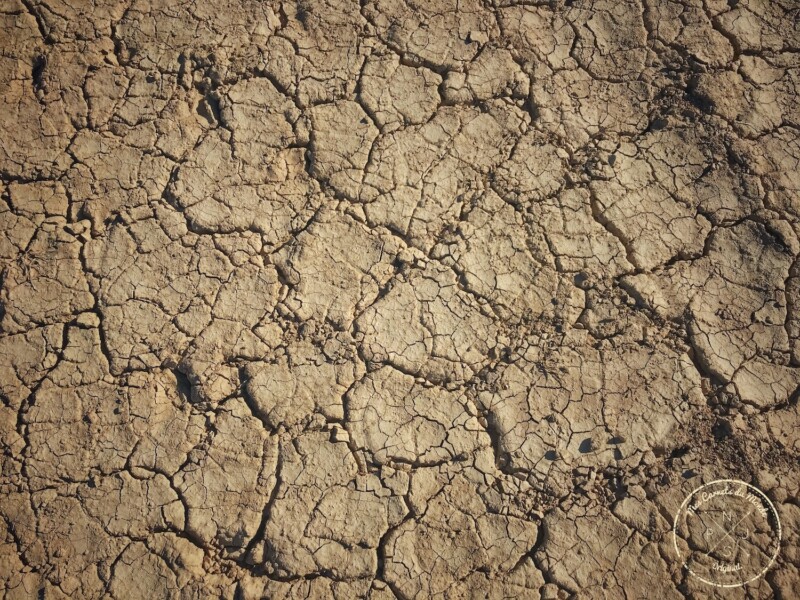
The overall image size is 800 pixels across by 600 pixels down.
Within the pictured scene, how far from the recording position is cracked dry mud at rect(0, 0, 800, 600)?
2.32m

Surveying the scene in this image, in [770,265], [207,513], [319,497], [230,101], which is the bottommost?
[207,513]

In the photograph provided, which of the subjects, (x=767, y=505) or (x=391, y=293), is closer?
(x=767, y=505)

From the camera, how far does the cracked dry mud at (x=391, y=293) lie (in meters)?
2.32

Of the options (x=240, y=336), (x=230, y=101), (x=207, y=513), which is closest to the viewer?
(x=207, y=513)

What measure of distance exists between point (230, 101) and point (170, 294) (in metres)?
0.95

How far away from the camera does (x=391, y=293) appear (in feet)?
8.59

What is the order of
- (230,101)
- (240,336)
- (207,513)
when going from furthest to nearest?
(230,101) → (240,336) → (207,513)

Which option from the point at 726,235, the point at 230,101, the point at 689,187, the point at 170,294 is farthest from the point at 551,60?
the point at 170,294

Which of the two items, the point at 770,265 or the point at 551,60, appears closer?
the point at 770,265

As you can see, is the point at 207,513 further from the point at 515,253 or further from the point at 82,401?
the point at 515,253

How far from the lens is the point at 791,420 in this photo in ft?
7.89

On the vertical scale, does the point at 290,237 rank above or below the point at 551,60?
below

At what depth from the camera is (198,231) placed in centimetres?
271

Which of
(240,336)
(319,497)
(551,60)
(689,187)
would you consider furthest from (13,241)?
(689,187)
